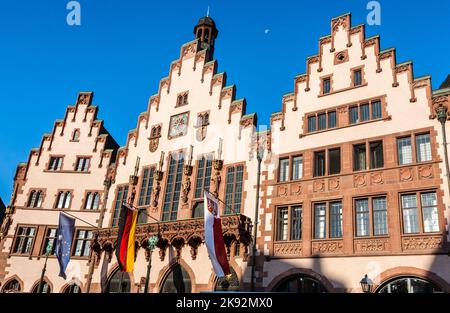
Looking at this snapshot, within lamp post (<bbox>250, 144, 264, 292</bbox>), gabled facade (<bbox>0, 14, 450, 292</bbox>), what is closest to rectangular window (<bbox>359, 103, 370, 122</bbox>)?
gabled facade (<bbox>0, 14, 450, 292</bbox>)

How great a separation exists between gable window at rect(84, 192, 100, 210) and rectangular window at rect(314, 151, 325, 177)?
19.8 metres

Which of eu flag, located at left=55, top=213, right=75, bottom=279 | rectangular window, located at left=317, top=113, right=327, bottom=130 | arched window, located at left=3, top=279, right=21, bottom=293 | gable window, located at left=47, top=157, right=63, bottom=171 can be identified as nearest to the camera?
rectangular window, located at left=317, top=113, right=327, bottom=130

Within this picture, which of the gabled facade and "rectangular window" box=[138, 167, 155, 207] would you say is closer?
the gabled facade

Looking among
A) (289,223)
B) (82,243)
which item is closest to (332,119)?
(289,223)

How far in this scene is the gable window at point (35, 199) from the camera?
3691 cm

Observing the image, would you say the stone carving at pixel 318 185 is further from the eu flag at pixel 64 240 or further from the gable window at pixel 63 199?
the gable window at pixel 63 199

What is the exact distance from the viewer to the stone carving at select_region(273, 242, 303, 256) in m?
23.6

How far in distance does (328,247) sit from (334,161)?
532 cm

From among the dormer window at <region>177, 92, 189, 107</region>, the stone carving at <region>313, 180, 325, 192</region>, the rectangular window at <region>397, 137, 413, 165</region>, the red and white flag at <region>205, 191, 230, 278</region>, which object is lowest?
the red and white flag at <region>205, 191, 230, 278</region>

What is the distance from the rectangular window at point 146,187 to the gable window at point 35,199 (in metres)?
10.7

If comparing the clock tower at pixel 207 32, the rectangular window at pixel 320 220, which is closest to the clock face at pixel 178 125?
the clock tower at pixel 207 32

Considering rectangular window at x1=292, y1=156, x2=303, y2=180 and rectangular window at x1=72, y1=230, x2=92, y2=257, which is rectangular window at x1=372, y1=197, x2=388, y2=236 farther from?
rectangular window at x1=72, y1=230, x2=92, y2=257

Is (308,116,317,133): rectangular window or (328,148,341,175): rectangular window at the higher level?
(308,116,317,133): rectangular window

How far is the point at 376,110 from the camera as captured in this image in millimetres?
24672
